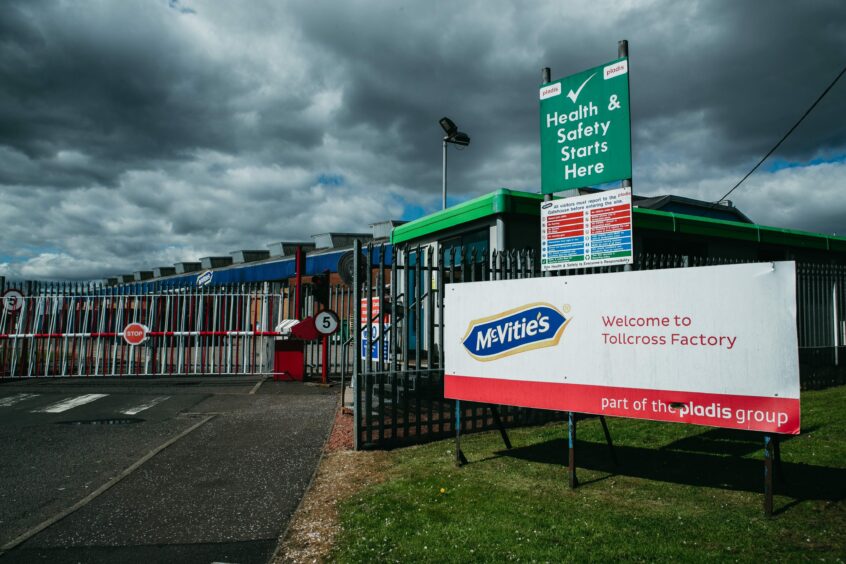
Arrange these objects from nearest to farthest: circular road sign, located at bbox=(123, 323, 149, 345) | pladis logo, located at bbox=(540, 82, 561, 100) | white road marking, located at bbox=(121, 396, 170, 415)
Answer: pladis logo, located at bbox=(540, 82, 561, 100) → white road marking, located at bbox=(121, 396, 170, 415) → circular road sign, located at bbox=(123, 323, 149, 345)

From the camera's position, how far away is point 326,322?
478 inches

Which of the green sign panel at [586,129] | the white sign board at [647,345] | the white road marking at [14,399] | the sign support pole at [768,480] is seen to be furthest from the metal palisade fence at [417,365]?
the white road marking at [14,399]

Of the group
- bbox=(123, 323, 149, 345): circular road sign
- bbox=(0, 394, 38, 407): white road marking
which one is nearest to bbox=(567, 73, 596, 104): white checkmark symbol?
bbox=(0, 394, 38, 407): white road marking

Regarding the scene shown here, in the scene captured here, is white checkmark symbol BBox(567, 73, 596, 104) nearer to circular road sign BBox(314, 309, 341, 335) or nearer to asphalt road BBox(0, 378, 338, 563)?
asphalt road BBox(0, 378, 338, 563)

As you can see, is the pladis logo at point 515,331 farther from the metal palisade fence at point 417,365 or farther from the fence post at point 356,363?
the fence post at point 356,363

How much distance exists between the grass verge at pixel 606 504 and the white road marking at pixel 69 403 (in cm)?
774

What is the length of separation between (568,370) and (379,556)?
253 cm

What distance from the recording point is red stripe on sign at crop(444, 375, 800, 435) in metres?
4.36

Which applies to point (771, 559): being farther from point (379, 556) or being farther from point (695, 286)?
point (379, 556)

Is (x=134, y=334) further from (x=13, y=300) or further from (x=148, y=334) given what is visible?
(x=13, y=300)

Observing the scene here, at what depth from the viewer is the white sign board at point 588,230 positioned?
618 centimetres

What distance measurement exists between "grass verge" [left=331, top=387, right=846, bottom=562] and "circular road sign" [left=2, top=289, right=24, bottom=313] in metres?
15.7

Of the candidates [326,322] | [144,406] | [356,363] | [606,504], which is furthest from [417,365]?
[144,406]

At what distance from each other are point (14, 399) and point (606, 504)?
12.8 metres
